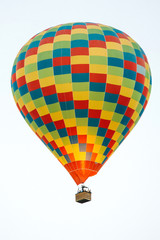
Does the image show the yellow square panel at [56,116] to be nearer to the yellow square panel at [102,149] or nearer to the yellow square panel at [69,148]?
the yellow square panel at [69,148]

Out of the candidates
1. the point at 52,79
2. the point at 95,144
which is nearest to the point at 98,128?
the point at 95,144

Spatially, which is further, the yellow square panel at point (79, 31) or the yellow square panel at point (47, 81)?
the yellow square panel at point (79, 31)

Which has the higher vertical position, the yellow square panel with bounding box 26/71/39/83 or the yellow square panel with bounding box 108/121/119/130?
the yellow square panel with bounding box 26/71/39/83

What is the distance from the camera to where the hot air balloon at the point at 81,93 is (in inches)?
939

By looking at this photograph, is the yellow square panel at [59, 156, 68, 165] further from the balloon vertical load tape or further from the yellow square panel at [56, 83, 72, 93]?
the yellow square panel at [56, 83, 72, 93]

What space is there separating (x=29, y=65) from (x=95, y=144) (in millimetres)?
3277

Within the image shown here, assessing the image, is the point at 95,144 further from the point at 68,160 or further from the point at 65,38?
the point at 65,38

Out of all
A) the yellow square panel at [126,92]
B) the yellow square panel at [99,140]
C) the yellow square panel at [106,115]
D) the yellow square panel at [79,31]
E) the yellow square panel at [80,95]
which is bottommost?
the yellow square panel at [99,140]

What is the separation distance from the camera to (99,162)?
950 inches

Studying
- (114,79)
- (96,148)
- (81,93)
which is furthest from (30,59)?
(96,148)

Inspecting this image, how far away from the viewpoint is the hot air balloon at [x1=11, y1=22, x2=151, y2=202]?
78.3 feet

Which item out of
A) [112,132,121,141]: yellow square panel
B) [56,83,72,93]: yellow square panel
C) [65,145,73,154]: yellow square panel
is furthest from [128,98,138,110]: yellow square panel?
[65,145,73,154]: yellow square panel

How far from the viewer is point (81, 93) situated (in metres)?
23.8

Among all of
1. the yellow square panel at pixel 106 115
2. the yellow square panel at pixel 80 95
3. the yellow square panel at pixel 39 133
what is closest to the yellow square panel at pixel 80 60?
the yellow square panel at pixel 80 95
